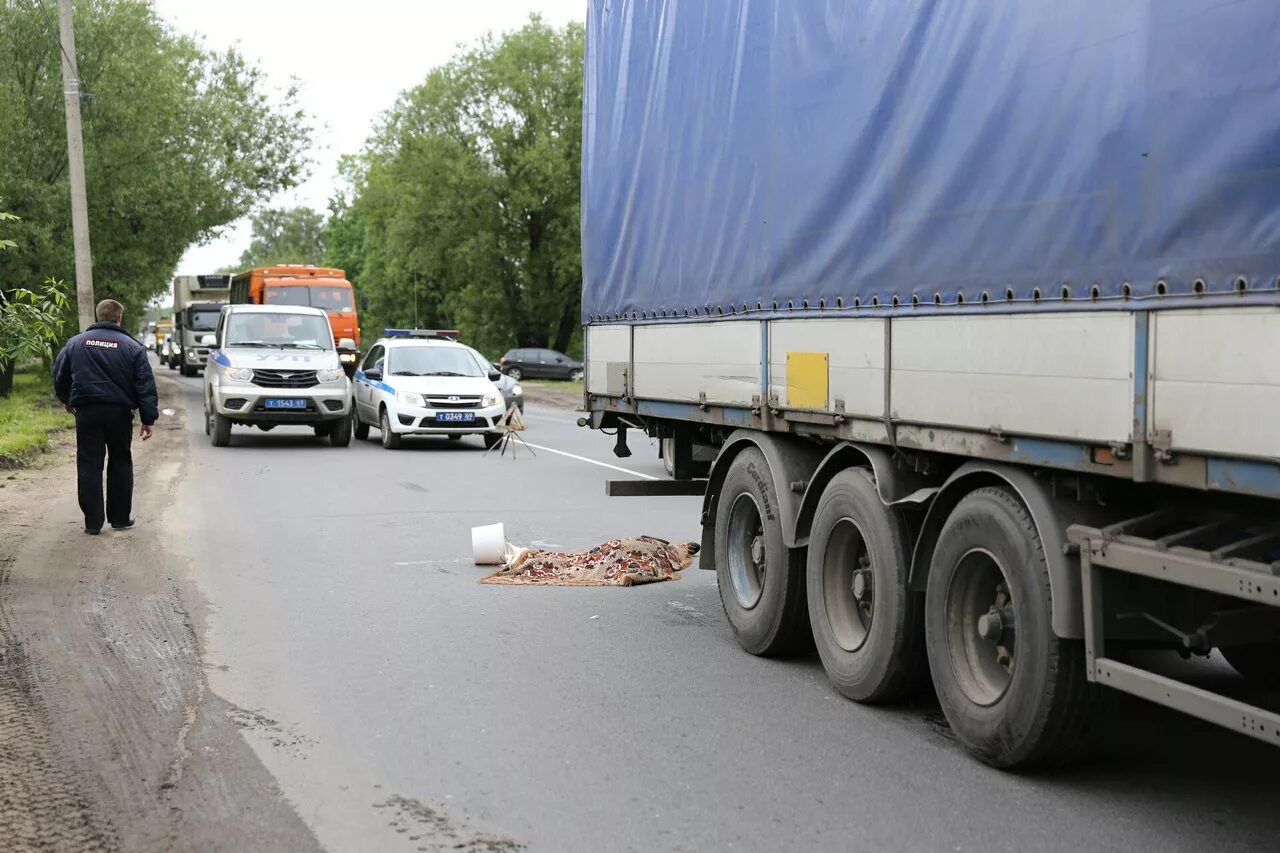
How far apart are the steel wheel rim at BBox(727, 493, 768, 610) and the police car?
13.7 meters

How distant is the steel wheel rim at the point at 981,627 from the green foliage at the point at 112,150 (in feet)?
95.4

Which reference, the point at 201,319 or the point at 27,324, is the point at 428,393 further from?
the point at 201,319

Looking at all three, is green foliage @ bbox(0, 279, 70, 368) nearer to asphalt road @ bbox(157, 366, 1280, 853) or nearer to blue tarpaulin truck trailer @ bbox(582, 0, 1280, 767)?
asphalt road @ bbox(157, 366, 1280, 853)

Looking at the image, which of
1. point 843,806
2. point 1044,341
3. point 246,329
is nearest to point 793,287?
point 1044,341

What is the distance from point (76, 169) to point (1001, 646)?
22161 mm

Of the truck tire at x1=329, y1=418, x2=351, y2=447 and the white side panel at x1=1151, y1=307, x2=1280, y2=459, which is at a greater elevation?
the white side panel at x1=1151, y1=307, x2=1280, y2=459

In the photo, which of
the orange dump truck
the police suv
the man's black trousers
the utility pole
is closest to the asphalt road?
the man's black trousers

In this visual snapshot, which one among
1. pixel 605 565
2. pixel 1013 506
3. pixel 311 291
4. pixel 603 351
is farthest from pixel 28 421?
pixel 1013 506

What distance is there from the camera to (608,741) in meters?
5.83

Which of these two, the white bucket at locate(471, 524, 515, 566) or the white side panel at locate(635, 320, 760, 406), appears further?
the white bucket at locate(471, 524, 515, 566)

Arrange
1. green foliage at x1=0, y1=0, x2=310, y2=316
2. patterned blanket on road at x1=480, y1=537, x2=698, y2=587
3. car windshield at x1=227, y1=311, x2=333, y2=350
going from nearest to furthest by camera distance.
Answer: patterned blanket on road at x1=480, y1=537, x2=698, y2=587 → car windshield at x1=227, y1=311, x2=333, y2=350 → green foliage at x1=0, y1=0, x2=310, y2=316

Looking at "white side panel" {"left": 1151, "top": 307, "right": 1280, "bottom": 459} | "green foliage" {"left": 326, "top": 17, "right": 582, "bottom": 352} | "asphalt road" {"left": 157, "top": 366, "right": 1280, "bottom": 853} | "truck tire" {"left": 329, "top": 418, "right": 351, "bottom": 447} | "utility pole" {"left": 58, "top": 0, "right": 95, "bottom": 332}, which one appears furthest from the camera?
"green foliage" {"left": 326, "top": 17, "right": 582, "bottom": 352}

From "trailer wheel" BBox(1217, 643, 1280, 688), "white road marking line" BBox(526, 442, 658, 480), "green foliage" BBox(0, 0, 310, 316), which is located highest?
"green foliage" BBox(0, 0, 310, 316)

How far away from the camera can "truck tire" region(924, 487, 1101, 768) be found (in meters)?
4.94
